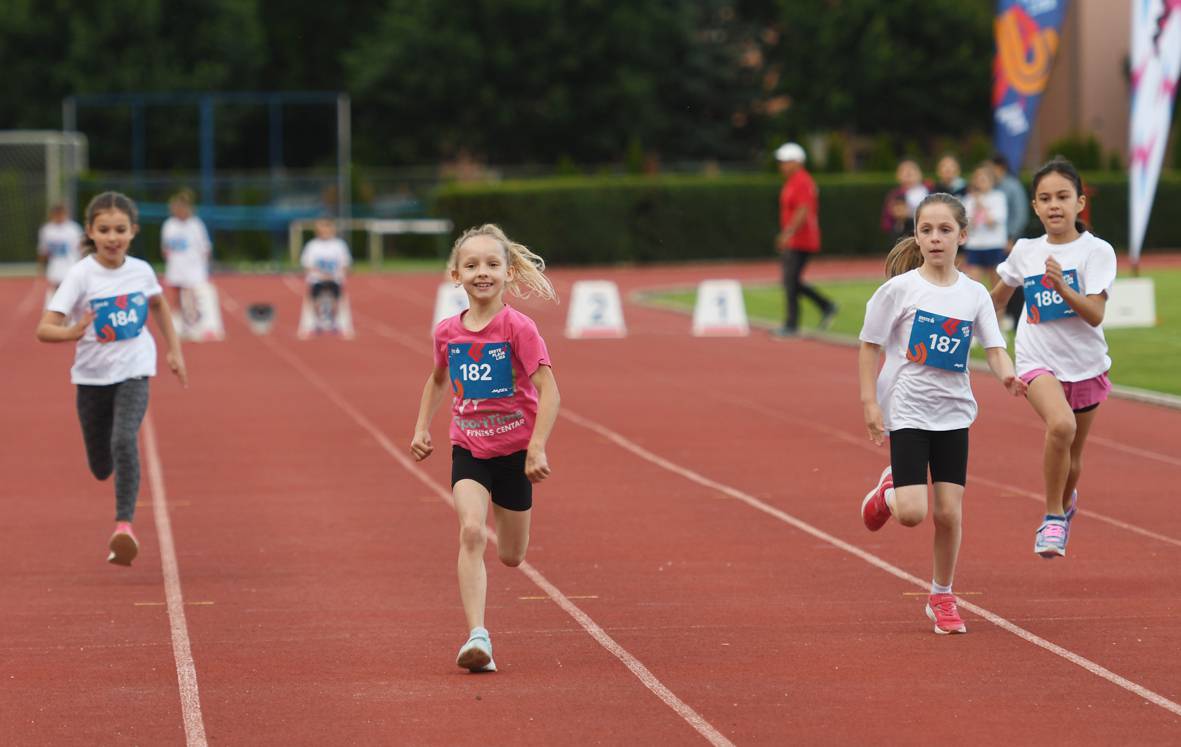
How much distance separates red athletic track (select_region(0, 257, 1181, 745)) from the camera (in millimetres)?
5957

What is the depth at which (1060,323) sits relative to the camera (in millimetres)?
8602

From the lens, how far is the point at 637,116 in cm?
6091

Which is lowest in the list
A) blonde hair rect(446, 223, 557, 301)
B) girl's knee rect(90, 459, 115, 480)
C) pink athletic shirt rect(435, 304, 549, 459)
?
girl's knee rect(90, 459, 115, 480)

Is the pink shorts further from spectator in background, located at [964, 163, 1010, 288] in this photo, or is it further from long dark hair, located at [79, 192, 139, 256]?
spectator in background, located at [964, 163, 1010, 288]

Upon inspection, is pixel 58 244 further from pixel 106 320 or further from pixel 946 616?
pixel 946 616

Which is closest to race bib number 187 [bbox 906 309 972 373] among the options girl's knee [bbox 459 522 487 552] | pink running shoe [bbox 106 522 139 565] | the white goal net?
girl's knee [bbox 459 522 487 552]

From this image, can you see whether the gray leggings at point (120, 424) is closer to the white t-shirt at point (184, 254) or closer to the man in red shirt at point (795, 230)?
the man in red shirt at point (795, 230)

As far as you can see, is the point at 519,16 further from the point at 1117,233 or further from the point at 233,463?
the point at 233,463

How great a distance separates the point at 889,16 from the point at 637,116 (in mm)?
8860

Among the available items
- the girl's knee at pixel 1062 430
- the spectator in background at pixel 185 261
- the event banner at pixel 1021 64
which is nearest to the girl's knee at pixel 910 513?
the girl's knee at pixel 1062 430

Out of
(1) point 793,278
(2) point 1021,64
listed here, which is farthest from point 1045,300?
(2) point 1021,64

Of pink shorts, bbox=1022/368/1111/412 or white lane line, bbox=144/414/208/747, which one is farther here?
pink shorts, bbox=1022/368/1111/412

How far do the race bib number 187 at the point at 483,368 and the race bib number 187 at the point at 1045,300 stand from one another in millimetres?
2869

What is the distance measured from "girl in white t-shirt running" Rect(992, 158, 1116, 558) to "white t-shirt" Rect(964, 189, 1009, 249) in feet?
42.3
